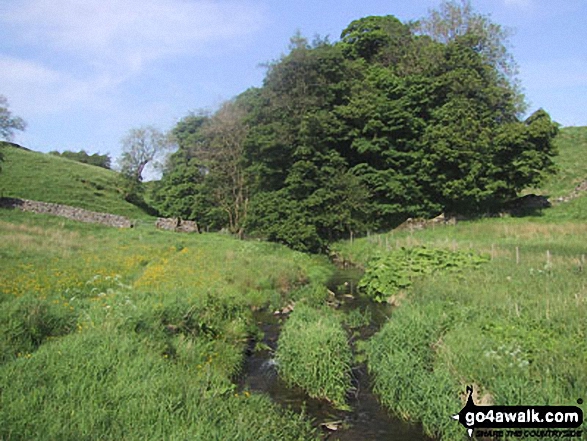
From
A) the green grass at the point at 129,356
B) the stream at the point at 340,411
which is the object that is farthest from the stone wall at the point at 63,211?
the stream at the point at 340,411

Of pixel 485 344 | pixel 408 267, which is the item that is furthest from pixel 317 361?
pixel 408 267

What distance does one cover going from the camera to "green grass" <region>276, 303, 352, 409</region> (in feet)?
29.1

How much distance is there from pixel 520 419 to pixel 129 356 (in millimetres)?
6448

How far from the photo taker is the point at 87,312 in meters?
9.86

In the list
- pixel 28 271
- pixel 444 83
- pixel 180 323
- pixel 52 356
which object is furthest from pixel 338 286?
pixel 444 83

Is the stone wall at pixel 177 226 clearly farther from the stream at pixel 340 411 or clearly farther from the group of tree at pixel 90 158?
the group of tree at pixel 90 158

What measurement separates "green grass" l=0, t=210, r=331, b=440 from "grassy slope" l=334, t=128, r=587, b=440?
2.36 m

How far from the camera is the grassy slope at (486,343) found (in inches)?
280

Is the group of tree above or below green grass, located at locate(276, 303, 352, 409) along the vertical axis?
above

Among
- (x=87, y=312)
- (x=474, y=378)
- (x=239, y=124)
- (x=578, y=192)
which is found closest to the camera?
(x=474, y=378)

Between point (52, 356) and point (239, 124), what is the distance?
40070 millimetres

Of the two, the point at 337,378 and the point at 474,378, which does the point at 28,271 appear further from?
the point at 474,378

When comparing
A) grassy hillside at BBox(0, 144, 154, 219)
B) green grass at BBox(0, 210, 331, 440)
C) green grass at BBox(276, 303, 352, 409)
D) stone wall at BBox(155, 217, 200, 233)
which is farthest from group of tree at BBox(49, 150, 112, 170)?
green grass at BBox(276, 303, 352, 409)

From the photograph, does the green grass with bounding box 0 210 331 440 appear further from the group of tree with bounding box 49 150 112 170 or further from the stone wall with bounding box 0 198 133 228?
the group of tree with bounding box 49 150 112 170
